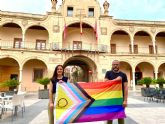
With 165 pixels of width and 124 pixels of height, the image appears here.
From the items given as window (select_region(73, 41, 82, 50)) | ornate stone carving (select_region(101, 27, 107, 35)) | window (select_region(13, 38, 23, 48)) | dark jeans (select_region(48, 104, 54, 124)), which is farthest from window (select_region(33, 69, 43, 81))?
dark jeans (select_region(48, 104, 54, 124))

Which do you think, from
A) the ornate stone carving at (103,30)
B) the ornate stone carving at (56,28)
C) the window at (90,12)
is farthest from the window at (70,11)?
the ornate stone carving at (103,30)

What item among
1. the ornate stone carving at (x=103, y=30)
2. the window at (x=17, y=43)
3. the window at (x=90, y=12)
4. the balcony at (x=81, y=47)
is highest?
the window at (x=90, y=12)

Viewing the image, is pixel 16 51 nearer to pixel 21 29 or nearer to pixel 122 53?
pixel 21 29

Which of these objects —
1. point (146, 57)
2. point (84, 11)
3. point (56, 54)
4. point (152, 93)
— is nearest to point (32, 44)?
point (56, 54)

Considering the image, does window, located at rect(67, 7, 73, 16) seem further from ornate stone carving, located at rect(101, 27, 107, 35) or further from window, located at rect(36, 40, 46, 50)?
window, located at rect(36, 40, 46, 50)

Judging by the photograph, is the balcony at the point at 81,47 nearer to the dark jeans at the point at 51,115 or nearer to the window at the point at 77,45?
the window at the point at 77,45

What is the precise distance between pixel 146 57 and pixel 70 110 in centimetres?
2299

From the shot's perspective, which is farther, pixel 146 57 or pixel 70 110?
pixel 146 57

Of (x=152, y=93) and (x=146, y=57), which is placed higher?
(x=146, y=57)

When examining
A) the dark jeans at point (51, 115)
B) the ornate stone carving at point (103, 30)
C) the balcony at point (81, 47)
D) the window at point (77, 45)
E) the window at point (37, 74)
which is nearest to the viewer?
the dark jeans at point (51, 115)

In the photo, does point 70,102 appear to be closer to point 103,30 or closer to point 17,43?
point 103,30

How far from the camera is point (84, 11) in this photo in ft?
84.9

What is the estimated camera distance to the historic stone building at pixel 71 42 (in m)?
23.9

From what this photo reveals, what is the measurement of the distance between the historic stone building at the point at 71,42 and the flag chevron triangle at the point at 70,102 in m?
19.2
